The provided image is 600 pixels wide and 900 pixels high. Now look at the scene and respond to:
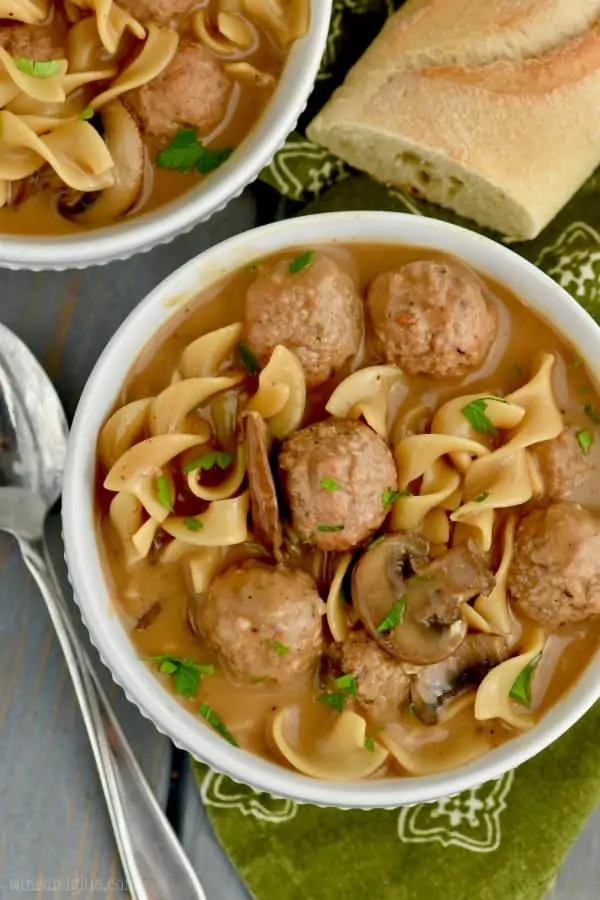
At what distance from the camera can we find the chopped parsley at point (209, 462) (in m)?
3.02

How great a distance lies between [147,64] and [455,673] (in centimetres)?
193

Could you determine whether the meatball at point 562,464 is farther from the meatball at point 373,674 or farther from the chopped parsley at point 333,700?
the chopped parsley at point 333,700

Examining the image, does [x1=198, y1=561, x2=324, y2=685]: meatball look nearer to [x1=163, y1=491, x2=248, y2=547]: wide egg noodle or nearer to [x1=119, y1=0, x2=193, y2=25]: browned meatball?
[x1=163, y1=491, x2=248, y2=547]: wide egg noodle

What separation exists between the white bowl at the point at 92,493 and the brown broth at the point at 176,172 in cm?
30

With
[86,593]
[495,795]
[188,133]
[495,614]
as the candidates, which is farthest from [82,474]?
[495,795]

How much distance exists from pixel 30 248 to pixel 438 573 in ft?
4.72

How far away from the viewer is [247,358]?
3.05 metres

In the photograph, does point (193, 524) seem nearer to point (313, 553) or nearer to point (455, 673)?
point (313, 553)

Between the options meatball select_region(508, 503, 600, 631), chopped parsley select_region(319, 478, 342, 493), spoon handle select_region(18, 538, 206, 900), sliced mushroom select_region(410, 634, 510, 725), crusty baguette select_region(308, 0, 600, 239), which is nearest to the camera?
chopped parsley select_region(319, 478, 342, 493)

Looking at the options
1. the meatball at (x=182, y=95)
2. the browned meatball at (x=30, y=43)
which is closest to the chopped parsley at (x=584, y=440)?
the meatball at (x=182, y=95)

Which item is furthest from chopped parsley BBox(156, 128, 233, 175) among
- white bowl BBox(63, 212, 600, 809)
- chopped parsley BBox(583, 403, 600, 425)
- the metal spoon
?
chopped parsley BBox(583, 403, 600, 425)

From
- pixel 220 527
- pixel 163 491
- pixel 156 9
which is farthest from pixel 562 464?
pixel 156 9

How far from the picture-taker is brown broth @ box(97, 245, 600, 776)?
304 cm

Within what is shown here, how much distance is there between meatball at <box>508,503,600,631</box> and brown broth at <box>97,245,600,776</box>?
0.12 metres
